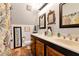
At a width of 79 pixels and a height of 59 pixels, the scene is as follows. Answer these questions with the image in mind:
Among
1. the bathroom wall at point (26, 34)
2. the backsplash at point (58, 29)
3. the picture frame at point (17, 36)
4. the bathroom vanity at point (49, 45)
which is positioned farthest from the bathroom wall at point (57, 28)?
the picture frame at point (17, 36)

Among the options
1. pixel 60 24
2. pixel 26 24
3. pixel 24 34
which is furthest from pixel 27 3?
pixel 60 24

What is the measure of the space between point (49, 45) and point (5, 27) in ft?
2.13

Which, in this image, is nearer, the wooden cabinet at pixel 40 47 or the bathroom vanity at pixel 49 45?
the bathroom vanity at pixel 49 45

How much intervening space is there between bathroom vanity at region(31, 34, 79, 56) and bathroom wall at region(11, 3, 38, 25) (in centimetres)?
21

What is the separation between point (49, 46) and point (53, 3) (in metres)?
0.58

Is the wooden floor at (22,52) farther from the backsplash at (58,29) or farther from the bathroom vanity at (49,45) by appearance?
the backsplash at (58,29)

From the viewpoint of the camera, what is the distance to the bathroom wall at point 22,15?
5.99 ft

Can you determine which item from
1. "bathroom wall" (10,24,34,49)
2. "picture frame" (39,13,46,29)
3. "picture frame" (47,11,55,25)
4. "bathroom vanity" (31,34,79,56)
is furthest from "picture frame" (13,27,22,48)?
"picture frame" (47,11,55,25)

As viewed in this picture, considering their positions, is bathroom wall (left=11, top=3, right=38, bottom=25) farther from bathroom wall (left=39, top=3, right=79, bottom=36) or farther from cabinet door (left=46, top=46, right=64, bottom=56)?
→ cabinet door (left=46, top=46, right=64, bottom=56)

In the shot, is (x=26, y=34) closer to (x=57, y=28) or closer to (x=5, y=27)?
(x=5, y=27)

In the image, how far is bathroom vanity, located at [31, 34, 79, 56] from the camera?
160cm

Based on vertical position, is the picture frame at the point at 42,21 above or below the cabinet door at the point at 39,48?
above

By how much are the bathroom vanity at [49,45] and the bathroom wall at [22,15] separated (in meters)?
0.21

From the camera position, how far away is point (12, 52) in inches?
73.7
